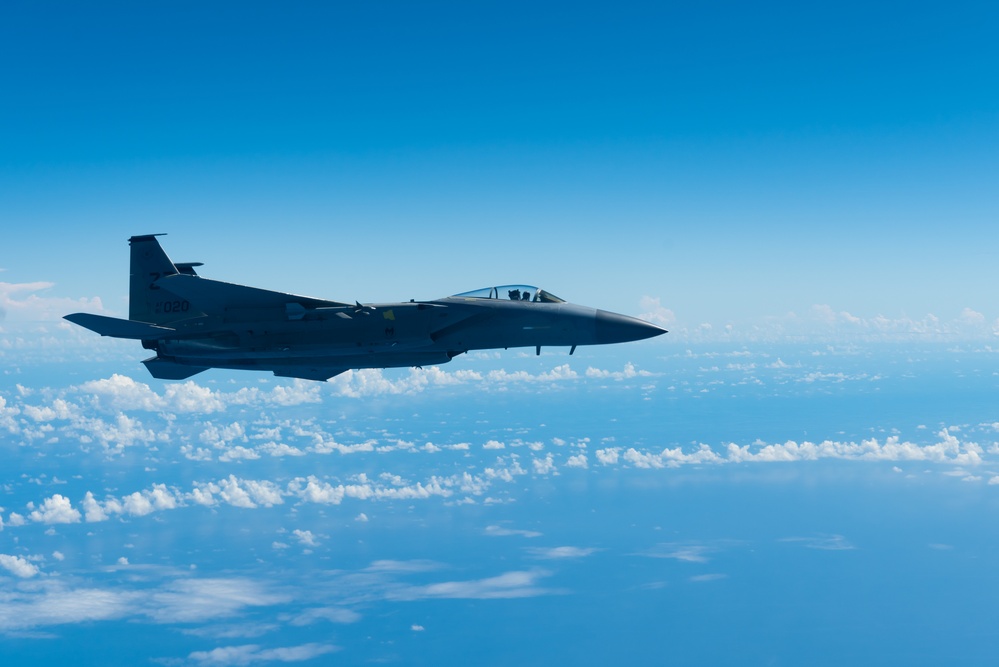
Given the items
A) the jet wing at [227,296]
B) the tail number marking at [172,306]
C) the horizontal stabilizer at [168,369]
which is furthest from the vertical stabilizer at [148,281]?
the jet wing at [227,296]

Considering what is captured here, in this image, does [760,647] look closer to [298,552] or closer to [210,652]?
[210,652]

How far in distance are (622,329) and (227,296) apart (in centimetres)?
1290

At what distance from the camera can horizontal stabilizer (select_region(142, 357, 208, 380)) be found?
21969mm

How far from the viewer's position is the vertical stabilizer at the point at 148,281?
74.7ft

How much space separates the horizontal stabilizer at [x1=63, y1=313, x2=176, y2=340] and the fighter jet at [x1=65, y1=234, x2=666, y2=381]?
3cm

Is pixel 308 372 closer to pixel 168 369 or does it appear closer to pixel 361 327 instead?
pixel 361 327

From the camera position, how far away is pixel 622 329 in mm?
19734

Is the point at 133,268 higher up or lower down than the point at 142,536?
higher up

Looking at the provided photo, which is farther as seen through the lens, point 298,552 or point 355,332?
point 298,552

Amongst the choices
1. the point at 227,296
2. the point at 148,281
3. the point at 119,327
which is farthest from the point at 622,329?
the point at 148,281

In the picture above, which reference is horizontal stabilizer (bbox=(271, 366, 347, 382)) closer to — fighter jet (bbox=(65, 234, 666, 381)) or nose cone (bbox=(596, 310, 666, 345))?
fighter jet (bbox=(65, 234, 666, 381))

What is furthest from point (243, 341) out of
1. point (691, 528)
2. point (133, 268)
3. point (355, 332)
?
point (691, 528)

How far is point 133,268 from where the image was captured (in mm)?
23219

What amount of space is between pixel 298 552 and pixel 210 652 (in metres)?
62.6
